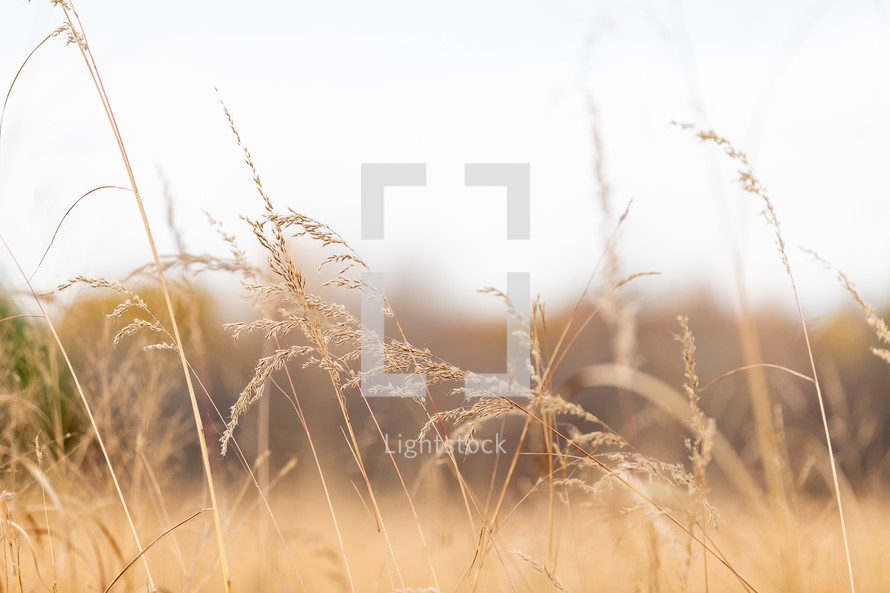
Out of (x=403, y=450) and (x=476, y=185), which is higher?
(x=476, y=185)

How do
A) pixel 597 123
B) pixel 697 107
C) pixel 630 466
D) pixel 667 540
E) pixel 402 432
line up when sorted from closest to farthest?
pixel 630 466 < pixel 667 540 < pixel 697 107 < pixel 597 123 < pixel 402 432

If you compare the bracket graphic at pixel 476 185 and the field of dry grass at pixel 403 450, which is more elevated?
the bracket graphic at pixel 476 185

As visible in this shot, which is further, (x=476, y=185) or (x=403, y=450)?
(x=403, y=450)

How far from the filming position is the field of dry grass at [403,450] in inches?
39.2

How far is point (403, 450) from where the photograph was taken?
17.8 ft

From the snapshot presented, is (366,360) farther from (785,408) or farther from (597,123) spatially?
(785,408)

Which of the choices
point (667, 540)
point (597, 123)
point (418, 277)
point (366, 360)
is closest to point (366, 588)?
point (366, 360)

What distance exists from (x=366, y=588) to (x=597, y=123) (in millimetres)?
1956

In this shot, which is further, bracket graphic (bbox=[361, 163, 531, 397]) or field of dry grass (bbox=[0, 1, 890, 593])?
bracket graphic (bbox=[361, 163, 531, 397])

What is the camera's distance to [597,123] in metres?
1.51

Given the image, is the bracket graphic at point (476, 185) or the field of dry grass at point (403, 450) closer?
the field of dry grass at point (403, 450)

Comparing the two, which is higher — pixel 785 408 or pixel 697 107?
pixel 697 107

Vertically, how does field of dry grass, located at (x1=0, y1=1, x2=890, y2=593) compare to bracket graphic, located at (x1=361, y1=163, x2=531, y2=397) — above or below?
below

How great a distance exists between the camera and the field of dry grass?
1.00 metres
